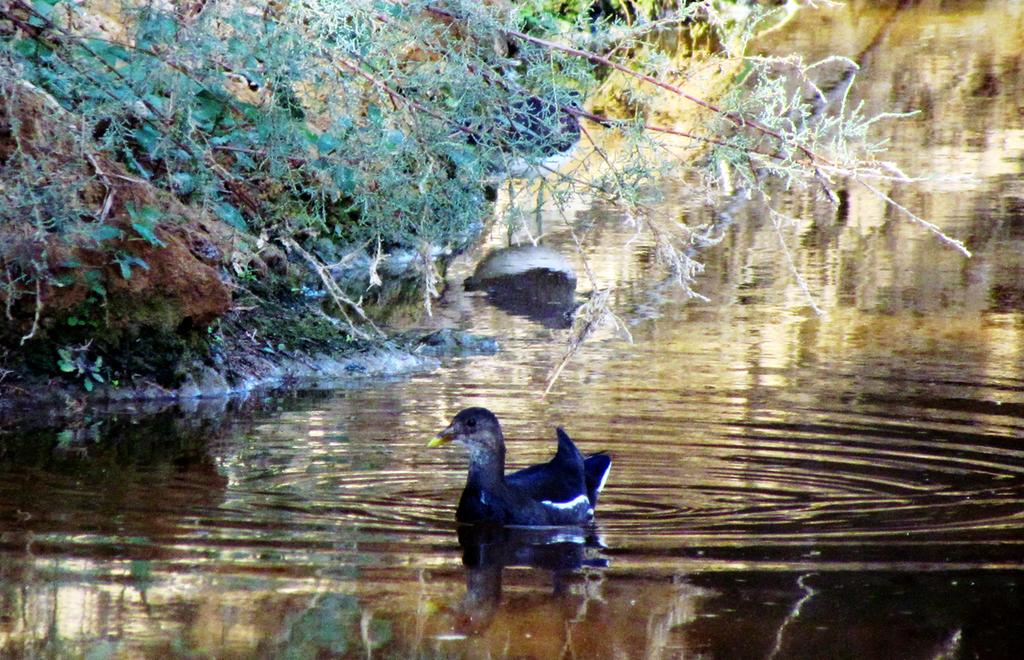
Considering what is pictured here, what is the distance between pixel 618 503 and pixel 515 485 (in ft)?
1.89

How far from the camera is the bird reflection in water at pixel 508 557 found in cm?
655

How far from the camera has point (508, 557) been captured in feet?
24.7

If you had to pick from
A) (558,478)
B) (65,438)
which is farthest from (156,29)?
(558,478)

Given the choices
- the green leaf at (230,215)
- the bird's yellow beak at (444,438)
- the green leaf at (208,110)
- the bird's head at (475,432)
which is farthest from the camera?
the green leaf at (230,215)

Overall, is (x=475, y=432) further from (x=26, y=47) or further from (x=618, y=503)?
(x=26, y=47)

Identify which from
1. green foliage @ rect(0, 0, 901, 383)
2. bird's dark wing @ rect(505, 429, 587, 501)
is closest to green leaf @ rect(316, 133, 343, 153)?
green foliage @ rect(0, 0, 901, 383)

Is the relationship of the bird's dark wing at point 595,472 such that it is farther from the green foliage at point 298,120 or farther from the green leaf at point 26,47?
the green leaf at point 26,47

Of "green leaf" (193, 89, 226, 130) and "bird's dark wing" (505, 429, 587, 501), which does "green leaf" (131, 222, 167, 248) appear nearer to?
"green leaf" (193, 89, 226, 130)

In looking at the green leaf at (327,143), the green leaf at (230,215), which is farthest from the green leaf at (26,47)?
the green leaf at (327,143)

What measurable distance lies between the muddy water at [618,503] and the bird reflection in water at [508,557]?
2 cm

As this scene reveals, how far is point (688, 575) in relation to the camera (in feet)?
22.6

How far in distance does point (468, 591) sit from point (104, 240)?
4.85 m

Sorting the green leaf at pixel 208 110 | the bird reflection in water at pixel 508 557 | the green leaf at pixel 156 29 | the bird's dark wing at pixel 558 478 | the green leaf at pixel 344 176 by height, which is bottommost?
the bird reflection in water at pixel 508 557

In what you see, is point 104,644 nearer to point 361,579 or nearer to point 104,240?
point 361,579
